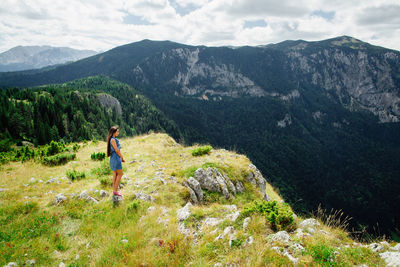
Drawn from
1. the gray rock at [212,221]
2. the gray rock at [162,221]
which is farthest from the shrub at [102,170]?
the gray rock at [212,221]

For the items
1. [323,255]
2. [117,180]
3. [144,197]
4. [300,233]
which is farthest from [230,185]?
[323,255]

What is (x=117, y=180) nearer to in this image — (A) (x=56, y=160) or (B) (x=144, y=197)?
(B) (x=144, y=197)

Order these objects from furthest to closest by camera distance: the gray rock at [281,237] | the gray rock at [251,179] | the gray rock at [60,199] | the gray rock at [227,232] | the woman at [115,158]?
the gray rock at [251,179] → the woman at [115,158] → the gray rock at [60,199] → the gray rock at [227,232] → the gray rock at [281,237]

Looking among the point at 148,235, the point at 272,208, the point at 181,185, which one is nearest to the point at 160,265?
the point at 148,235

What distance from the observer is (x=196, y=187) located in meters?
10.6

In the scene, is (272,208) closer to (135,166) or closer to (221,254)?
(221,254)

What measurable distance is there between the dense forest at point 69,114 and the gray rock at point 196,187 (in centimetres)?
1842

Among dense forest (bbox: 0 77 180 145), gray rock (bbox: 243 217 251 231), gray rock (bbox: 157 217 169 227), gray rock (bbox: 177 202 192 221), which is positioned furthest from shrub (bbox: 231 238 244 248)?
dense forest (bbox: 0 77 180 145)

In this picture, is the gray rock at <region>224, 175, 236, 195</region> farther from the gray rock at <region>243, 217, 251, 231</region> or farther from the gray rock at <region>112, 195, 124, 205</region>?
the gray rock at <region>112, 195, 124, 205</region>

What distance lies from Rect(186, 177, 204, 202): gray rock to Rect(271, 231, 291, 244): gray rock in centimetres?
561

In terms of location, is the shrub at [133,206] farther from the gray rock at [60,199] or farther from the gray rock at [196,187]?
the gray rock at [196,187]

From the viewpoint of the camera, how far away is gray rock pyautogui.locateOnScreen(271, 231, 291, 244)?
5070mm

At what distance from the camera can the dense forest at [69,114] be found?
3648 centimetres

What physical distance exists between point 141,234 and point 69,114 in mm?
80852
